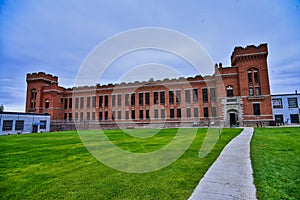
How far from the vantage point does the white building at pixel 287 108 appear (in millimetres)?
39250

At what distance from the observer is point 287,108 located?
131ft

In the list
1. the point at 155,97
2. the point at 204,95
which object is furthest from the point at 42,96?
the point at 204,95

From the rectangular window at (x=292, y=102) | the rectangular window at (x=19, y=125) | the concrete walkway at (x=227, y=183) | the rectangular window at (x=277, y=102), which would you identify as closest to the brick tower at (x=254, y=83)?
the rectangular window at (x=277, y=102)

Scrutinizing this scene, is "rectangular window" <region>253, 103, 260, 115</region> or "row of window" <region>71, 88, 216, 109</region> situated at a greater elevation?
"row of window" <region>71, 88, 216, 109</region>

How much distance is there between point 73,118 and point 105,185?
46.1m

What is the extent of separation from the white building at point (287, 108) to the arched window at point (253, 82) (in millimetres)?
11889

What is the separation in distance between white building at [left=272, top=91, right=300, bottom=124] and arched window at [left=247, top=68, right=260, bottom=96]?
1189 cm

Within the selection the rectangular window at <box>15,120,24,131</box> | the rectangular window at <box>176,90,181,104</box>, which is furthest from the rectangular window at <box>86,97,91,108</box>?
the rectangular window at <box>176,90,181,104</box>

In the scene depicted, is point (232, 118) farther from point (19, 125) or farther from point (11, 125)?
point (11, 125)

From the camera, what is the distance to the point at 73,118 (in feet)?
153

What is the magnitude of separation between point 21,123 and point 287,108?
51119 millimetres

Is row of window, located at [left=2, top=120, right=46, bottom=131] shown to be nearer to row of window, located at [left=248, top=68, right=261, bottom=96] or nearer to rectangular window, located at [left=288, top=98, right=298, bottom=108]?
row of window, located at [left=248, top=68, right=261, bottom=96]

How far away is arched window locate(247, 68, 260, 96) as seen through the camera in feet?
104

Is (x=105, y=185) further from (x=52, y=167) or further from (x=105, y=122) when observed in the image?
(x=105, y=122)
